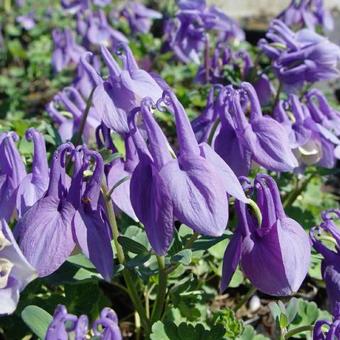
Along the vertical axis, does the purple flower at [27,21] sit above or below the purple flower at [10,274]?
below

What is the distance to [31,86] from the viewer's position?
3.85m

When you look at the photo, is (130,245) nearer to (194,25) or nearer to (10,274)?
(10,274)

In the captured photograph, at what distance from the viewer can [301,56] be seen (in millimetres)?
2043

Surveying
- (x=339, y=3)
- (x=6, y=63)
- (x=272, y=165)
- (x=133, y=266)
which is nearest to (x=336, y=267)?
(x=272, y=165)

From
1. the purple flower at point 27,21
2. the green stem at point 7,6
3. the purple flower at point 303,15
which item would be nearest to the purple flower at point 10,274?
the purple flower at point 303,15

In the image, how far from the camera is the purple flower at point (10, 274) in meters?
1.07

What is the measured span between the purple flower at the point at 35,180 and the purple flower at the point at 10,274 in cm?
28

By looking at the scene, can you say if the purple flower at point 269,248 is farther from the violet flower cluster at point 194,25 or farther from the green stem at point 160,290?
the violet flower cluster at point 194,25

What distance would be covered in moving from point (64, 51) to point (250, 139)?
2.12 metres

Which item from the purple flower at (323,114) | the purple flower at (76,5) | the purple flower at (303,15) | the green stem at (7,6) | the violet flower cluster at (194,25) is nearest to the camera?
the purple flower at (323,114)

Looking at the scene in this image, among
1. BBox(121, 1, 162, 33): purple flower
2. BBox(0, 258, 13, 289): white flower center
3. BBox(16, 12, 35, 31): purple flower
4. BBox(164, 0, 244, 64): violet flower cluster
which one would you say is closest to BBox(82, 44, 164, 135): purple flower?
BBox(0, 258, 13, 289): white flower center

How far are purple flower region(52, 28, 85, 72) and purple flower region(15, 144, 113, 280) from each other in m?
2.14

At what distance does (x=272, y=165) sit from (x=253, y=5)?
4.77 m

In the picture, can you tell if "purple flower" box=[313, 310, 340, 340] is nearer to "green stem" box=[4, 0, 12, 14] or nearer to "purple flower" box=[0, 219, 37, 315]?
"purple flower" box=[0, 219, 37, 315]
